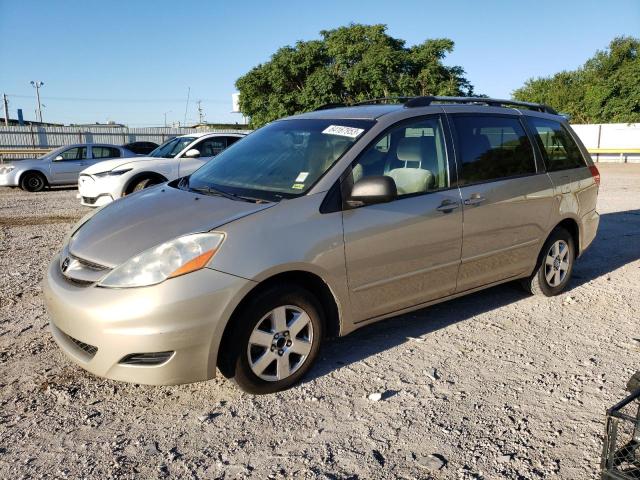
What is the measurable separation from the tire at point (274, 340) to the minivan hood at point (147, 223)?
0.53m

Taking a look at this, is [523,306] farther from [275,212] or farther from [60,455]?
[60,455]

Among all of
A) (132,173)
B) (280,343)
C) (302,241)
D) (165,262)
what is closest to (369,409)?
(280,343)

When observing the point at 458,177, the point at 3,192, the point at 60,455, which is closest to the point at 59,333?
the point at 60,455

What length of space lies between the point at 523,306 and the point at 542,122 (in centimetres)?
173

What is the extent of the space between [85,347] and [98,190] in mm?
7503

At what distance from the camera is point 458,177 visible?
4.20 metres

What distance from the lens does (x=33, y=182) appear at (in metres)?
16.0

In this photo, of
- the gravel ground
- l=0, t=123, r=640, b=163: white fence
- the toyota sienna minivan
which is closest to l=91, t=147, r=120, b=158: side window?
l=0, t=123, r=640, b=163: white fence

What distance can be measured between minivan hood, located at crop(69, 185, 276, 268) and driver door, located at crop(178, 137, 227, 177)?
6.64 meters

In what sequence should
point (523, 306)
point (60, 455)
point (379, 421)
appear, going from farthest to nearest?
point (523, 306) → point (379, 421) → point (60, 455)

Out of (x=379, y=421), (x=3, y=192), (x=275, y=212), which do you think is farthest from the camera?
(x=3, y=192)

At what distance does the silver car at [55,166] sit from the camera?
15.7 metres

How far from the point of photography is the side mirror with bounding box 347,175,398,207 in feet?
11.3

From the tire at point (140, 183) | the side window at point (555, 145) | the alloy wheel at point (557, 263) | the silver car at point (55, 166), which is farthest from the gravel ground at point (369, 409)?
the silver car at point (55, 166)
